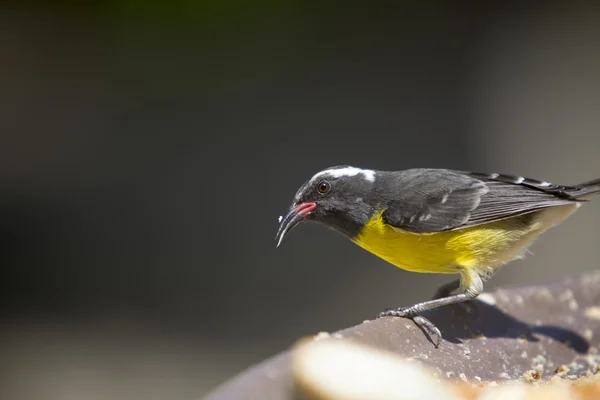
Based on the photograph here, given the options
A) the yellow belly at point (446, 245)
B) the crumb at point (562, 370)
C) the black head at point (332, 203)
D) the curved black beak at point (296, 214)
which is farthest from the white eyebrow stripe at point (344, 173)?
the crumb at point (562, 370)

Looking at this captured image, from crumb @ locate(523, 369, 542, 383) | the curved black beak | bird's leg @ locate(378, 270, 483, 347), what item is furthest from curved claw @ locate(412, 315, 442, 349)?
the curved black beak

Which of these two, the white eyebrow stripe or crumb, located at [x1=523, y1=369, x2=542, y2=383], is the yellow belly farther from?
crumb, located at [x1=523, y1=369, x2=542, y2=383]

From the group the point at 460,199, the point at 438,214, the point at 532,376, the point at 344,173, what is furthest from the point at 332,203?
the point at 532,376

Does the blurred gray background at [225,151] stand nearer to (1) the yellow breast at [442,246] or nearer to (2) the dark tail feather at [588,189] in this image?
(1) the yellow breast at [442,246]

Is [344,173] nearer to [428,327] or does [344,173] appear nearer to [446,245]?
[446,245]

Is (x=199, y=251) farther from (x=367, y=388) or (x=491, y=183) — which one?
(x=367, y=388)
